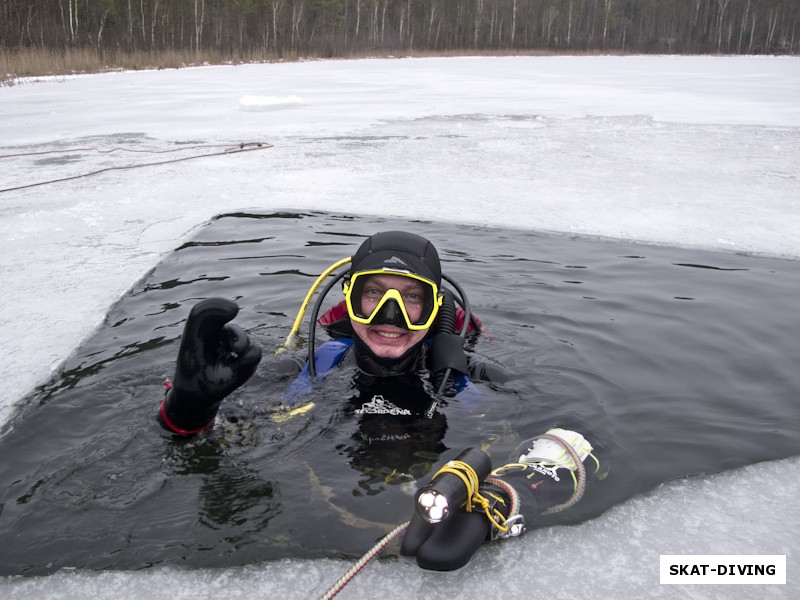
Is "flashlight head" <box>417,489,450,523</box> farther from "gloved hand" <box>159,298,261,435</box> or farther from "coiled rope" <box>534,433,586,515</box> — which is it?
"gloved hand" <box>159,298,261,435</box>

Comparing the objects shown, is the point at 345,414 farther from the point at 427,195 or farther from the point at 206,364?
the point at 427,195

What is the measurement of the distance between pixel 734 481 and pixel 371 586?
4.27ft

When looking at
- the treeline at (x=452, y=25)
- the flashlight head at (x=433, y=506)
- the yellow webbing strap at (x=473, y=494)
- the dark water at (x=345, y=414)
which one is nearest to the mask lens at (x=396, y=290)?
the dark water at (x=345, y=414)

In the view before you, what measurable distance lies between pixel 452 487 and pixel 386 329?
1.07 m

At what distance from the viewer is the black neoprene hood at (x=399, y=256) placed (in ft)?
8.90

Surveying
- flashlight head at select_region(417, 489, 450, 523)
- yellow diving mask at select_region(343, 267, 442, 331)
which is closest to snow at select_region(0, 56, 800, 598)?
flashlight head at select_region(417, 489, 450, 523)

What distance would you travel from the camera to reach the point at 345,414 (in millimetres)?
2727

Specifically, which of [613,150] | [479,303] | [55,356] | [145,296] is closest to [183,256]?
[145,296]

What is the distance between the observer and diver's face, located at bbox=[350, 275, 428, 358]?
2770 mm

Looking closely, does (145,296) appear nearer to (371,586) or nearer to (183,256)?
(183,256)

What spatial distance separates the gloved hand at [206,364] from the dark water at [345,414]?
17 cm

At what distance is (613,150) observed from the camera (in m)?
7.49

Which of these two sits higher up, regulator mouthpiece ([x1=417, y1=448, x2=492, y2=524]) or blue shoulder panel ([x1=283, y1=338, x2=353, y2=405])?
regulator mouthpiece ([x1=417, y1=448, x2=492, y2=524])

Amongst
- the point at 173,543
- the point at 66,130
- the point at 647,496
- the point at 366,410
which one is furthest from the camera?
the point at 66,130
